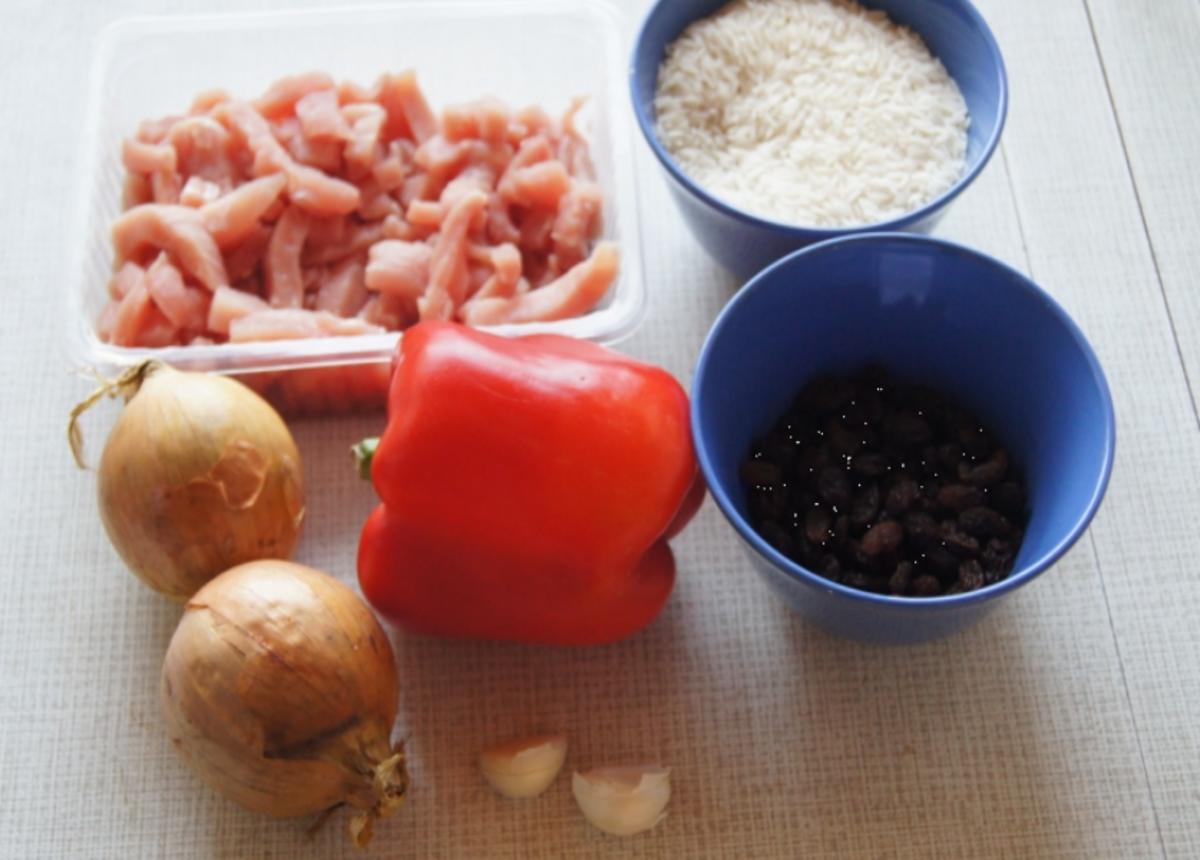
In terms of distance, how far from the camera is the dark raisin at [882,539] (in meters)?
1.06

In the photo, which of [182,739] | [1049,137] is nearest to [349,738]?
[182,739]

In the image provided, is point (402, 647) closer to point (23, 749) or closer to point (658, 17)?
point (23, 749)

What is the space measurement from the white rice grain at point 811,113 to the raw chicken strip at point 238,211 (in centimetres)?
42

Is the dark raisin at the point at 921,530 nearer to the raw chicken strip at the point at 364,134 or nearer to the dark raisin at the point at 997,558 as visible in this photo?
the dark raisin at the point at 997,558

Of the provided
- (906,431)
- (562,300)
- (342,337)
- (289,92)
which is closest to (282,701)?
(342,337)

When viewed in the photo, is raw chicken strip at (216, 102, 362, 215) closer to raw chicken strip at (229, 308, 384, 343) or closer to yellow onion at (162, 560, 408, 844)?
raw chicken strip at (229, 308, 384, 343)

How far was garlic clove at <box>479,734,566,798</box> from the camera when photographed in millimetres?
1128

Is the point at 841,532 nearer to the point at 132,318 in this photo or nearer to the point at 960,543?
the point at 960,543

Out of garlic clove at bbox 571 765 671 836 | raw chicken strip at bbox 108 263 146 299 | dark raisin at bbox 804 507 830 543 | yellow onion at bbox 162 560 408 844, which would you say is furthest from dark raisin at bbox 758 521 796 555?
raw chicken strip at bbox 108 263 146 299

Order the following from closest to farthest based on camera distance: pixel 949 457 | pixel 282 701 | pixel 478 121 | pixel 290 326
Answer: pixel 282 701 < pixel 949 457 < pixel 290 326 < pixel 478 121

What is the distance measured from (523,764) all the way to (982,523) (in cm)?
46

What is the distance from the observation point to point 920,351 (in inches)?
47.3

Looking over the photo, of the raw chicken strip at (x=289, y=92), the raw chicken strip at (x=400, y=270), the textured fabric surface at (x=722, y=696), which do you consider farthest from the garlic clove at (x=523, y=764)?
the raw chicken strip at (x=289, y=92)

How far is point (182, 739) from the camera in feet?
3.49
